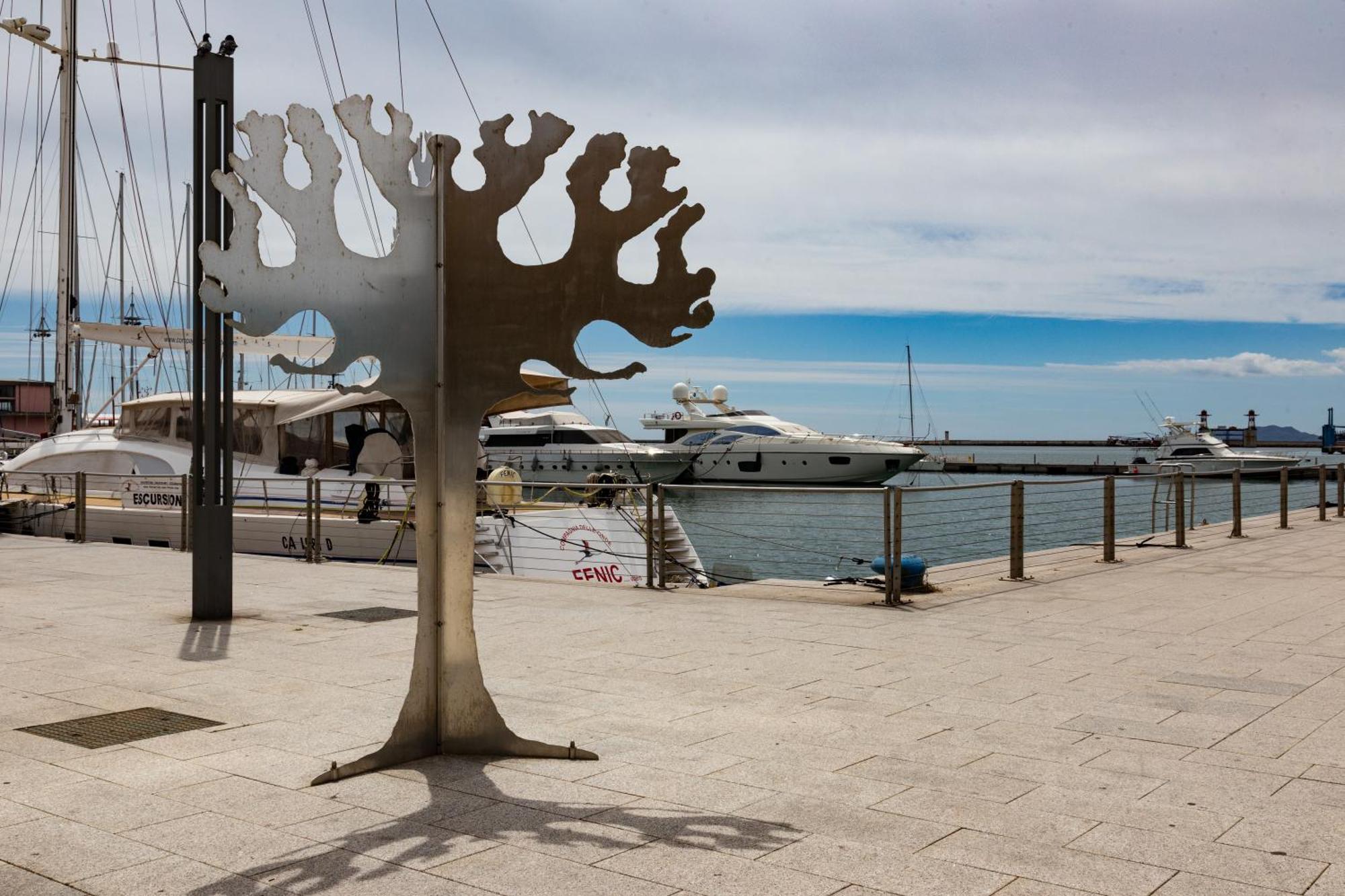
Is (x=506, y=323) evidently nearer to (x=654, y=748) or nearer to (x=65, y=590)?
(x=654, y=748)

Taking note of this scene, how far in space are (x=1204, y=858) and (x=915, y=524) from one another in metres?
33.5

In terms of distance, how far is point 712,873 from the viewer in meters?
3.72

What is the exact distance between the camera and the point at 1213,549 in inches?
618

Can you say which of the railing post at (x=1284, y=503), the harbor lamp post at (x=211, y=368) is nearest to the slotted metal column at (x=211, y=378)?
the harbor lamp post at (x=211, y=368)

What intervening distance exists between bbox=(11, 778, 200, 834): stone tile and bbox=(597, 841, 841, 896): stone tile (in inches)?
68.0

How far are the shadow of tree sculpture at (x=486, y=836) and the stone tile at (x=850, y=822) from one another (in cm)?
9

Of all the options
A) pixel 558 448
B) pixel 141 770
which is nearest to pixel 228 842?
pixel 141 770

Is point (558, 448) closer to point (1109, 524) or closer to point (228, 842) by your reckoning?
point (1109, 524)

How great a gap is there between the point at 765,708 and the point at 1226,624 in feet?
15.3

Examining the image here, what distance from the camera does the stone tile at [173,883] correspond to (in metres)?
3.57

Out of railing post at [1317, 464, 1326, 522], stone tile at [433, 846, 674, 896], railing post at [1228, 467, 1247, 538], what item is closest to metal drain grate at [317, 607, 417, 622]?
stone tile at [433, 846, 674, 896]

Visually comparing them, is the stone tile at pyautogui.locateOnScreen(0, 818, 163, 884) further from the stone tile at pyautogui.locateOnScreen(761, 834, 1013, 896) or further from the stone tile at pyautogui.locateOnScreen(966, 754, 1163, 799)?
the stone tile at pyautogui.locateOnScreen(966, 754, 1163, 799)

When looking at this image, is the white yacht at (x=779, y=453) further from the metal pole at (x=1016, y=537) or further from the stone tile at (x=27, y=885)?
the stone tile at (x=27, y=885)

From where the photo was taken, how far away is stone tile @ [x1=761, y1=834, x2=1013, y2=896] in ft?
11.8
